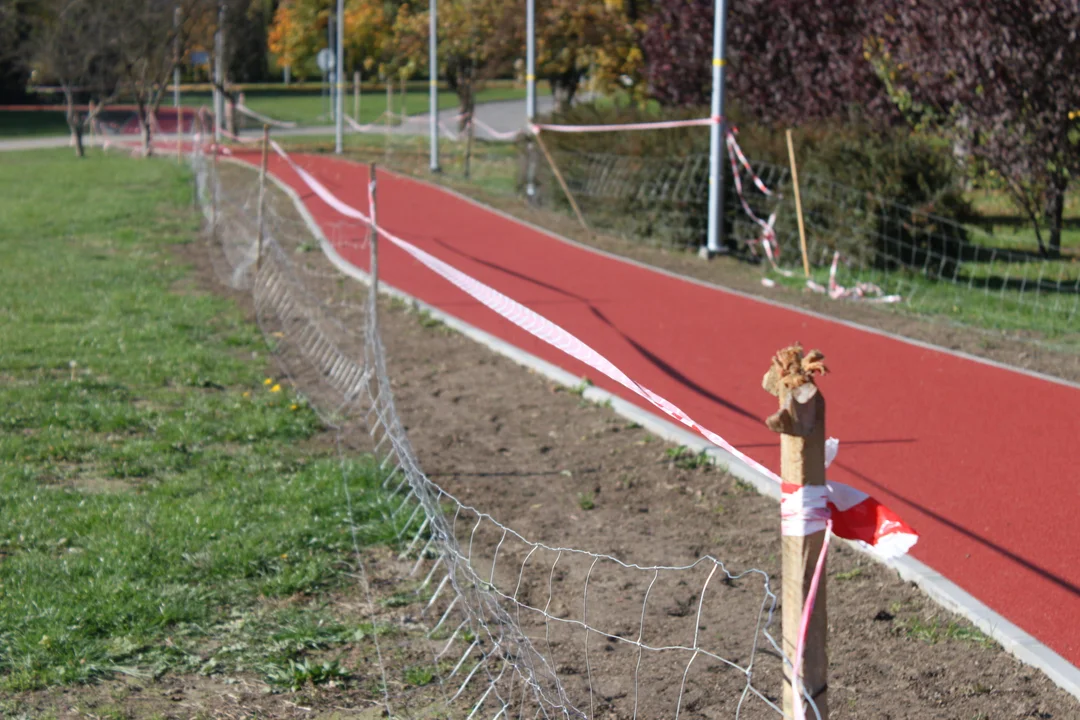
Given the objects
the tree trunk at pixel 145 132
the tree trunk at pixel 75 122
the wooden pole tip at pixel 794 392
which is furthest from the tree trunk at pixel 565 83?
the wooden pole tip at pixel 794 392

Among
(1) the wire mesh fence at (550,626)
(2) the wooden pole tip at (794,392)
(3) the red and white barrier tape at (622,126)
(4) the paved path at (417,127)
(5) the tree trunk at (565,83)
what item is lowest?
(1) the wire mesh fence at (550,626)

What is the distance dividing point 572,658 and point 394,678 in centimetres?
71

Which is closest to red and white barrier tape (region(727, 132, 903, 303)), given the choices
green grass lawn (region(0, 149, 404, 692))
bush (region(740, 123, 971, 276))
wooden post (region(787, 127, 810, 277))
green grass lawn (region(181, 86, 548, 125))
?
wooden post (region(787, 127, 810, 277))

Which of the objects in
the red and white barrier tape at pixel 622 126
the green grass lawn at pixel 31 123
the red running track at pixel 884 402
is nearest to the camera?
the red running track at pixel 884 402

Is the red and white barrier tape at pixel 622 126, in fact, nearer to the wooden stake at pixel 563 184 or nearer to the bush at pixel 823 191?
the bush at pixel 823 191

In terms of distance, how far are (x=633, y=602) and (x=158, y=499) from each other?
2703mm

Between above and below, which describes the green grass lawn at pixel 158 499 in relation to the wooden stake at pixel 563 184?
below

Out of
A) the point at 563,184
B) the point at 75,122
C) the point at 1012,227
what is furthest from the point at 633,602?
the point at 75,122

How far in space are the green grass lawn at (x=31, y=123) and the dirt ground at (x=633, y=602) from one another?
40.4m

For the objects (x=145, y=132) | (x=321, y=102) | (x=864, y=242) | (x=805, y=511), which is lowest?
(x=864, y=242)

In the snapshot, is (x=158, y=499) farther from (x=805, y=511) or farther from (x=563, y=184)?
(x=563, y=184)

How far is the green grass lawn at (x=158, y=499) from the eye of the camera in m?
5.13

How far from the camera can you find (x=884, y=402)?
8.57 metres

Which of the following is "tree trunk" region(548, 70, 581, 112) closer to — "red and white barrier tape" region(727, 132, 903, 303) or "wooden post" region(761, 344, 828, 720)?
"red and white barrier tape" region(727, 132, 903, 303)
